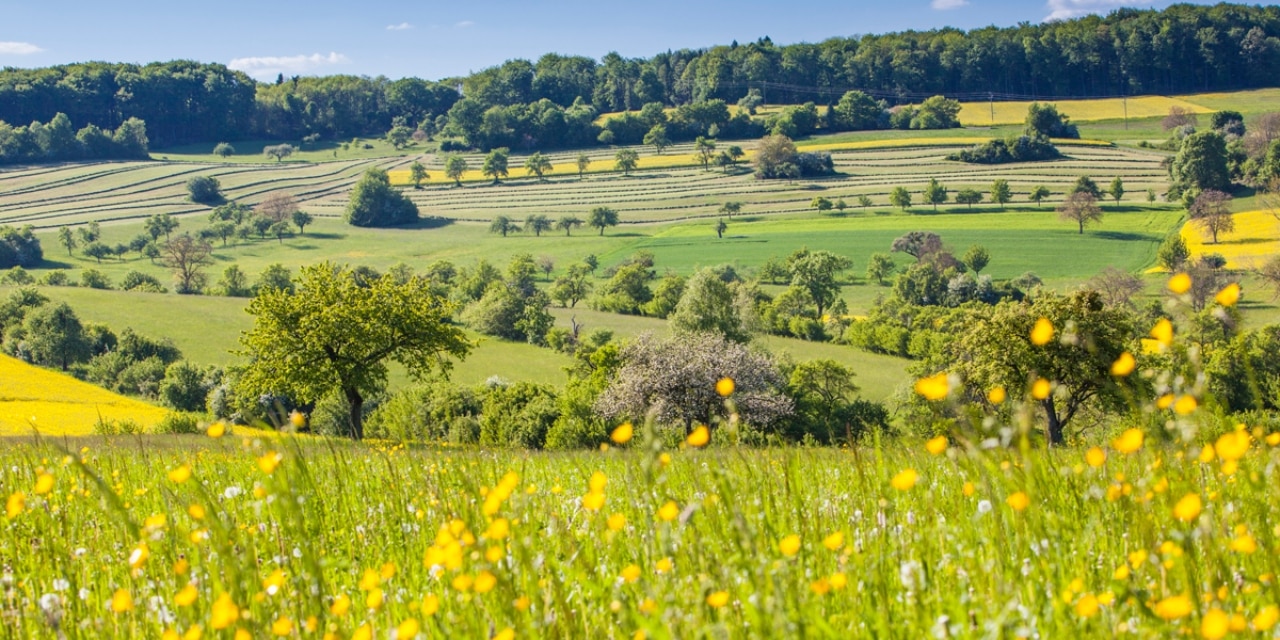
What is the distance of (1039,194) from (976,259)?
34838 millimetres

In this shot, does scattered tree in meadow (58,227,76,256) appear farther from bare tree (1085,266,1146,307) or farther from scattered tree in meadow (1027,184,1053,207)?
scattered tree in meadow (1027,184,1053,207)

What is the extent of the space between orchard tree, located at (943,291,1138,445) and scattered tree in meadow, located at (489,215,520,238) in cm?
11402

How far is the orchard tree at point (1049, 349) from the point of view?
119ft

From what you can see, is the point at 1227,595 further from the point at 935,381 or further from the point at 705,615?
the point at 705,615

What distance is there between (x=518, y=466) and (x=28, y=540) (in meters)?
3.94

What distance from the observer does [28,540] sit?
17.8 feet

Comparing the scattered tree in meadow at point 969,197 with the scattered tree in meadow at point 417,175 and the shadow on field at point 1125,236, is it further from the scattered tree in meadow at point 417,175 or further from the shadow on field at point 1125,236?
the scattered tree in meadow at point 417,175

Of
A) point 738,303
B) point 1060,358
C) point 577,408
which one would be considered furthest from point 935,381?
point 738,303

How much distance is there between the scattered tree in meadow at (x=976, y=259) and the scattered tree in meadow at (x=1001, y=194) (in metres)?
32.8

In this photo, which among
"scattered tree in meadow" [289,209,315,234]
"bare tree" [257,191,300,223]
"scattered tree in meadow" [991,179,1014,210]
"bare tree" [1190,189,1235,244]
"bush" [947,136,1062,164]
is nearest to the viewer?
"bare tree" [1190,189,1235,244]

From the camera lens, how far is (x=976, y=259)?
351 ft

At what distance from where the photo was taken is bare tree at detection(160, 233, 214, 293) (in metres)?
115

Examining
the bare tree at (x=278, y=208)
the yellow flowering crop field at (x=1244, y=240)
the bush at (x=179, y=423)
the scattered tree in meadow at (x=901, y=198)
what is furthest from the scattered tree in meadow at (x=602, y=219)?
the bush at (x=179, y=423)

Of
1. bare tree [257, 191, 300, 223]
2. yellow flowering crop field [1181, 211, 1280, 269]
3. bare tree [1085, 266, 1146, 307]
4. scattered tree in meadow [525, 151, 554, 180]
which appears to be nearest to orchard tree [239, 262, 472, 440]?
bare tree [1085, 266, 1146, 307]
